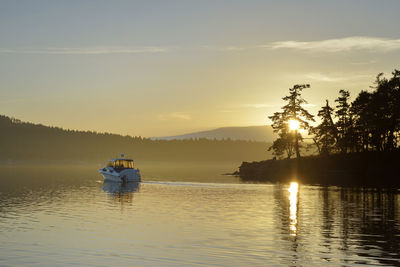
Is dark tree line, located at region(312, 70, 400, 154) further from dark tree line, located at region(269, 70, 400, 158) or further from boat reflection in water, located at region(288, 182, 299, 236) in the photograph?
boat reflection in water, located at region(288, 182, 299, 236)

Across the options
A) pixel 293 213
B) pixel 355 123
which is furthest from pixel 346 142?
pixel 293 213

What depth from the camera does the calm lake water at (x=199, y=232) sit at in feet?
86.3

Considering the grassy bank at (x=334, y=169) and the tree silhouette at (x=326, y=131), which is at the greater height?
the tree silhouette at (x=326, y=131)

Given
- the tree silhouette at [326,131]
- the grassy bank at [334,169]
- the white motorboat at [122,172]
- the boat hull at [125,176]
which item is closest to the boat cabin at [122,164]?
the white motorboat at [122,172]

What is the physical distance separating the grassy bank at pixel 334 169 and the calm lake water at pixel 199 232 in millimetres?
44752

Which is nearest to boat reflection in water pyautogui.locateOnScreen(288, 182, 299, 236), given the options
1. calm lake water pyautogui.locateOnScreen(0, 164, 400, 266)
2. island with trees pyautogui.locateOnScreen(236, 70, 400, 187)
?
calm lake water pyautogui.locateOnScreen(0, 164, 400, 266)

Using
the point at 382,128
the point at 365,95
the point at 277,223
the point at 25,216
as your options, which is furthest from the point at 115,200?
the point at 365,95

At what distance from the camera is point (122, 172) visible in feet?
316

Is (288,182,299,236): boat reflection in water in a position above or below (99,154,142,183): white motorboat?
below

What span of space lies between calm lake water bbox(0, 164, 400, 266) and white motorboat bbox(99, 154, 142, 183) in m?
38.4

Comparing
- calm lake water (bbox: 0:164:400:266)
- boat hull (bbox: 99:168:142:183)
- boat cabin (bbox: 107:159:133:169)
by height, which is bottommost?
calm lake water (bbox: 0:164:400:266)

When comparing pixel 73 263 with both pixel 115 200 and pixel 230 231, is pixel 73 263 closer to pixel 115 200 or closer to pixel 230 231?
pixel 230 231

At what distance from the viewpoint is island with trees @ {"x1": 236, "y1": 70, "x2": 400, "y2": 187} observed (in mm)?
101625

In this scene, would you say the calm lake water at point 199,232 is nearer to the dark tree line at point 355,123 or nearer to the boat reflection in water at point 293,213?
the boat reflection in water at point 293,213
